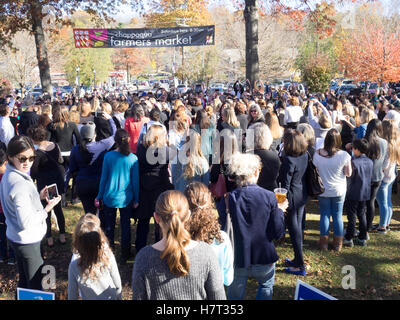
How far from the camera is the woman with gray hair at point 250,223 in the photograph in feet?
10.0

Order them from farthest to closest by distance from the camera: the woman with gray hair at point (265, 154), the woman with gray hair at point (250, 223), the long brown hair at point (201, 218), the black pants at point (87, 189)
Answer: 1. the black pants at point (87, 189)
2. the woman with gray hair at point (265, 154)
3. the woman with gray hair at point (250, 223)
4. the long brown hair at point (201, 218)

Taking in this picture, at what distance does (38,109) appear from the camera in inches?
335

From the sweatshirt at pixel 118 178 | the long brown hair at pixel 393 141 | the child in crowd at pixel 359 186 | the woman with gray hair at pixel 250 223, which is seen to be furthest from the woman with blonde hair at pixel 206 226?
the long brown hair at pixel 393 141

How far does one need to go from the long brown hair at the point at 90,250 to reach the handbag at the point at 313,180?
2.66m

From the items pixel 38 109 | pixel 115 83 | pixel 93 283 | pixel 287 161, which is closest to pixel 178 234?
pixel 93 283

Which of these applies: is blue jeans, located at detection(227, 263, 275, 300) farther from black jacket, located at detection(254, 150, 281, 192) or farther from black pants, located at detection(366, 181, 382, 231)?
black pants, located at detection(366, 181, 382, 231)

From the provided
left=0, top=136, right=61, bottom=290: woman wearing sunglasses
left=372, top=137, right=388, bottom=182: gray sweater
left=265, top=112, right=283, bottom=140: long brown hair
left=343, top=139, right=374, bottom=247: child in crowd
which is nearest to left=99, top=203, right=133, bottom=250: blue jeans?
left=0, top=136, right=61, bottom=290: woman wearing sunglasses

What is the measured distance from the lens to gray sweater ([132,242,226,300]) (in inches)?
81.1

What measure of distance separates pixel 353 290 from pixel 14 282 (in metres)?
4.21

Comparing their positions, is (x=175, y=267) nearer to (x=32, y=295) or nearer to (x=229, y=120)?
→ (x=32, y=295)

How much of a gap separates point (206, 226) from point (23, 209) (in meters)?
1.68

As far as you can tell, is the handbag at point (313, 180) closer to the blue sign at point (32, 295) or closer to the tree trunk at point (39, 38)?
the blue sign at point (32, 295)

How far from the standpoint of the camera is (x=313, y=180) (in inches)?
171

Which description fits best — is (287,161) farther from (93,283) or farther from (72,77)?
(72,77)
